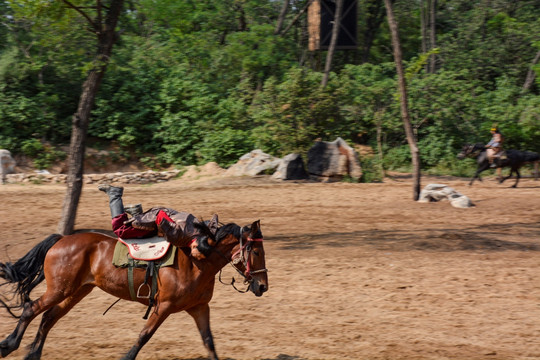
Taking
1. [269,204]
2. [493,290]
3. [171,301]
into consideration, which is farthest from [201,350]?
[269,204]

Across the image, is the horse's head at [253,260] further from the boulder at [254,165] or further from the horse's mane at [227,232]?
the boulder at [254,165]

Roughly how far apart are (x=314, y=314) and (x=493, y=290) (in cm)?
303

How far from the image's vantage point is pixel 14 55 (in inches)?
886

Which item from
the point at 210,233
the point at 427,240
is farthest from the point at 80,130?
the point at 427,240

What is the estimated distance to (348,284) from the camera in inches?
369

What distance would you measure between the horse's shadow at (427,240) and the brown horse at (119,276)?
5.83 m

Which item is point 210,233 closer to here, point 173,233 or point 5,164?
point 173,233

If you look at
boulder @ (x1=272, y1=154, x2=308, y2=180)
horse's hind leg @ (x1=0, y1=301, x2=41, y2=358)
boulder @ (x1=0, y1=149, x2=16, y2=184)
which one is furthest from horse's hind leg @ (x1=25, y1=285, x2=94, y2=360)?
boulder @ (x1=0, y1=149, x2=16, y2=184)

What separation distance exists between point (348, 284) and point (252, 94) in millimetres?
18585

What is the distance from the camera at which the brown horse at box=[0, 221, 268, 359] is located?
18.4ft

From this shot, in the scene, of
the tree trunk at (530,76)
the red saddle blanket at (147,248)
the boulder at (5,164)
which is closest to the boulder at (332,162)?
the boulder at (5,164)

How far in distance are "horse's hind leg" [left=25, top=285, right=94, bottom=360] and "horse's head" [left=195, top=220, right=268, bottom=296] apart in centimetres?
150

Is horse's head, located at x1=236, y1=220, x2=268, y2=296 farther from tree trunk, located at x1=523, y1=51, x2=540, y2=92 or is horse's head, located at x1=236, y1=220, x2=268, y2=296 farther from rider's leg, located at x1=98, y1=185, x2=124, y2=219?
tree trunk, located at x1=523, y1=51, x2=540, y2=92

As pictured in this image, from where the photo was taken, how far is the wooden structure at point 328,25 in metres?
30.1
